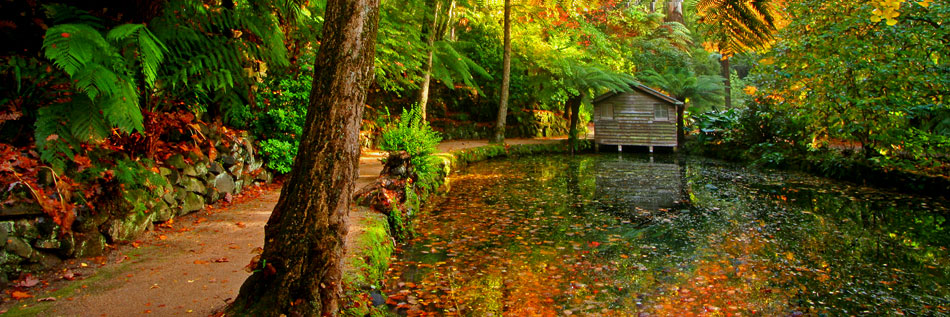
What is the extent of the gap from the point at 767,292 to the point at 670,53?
86.4 feet

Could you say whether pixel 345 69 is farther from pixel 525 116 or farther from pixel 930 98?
pixel 525 116

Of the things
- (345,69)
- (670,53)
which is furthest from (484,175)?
(670,53)

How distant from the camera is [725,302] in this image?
5.47m

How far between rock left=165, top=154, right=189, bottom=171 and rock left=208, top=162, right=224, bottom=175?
1.86 ft

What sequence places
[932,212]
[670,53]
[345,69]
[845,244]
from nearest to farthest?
1. [345,69]
2. [845,244]
3. [932,212]
4. [670,53]

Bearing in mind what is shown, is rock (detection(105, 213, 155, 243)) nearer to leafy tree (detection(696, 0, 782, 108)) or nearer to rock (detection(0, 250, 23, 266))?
rock (detection(0, 250, 23, 266))

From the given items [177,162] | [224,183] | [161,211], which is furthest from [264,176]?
[161,211]

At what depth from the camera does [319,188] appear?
12.4ft


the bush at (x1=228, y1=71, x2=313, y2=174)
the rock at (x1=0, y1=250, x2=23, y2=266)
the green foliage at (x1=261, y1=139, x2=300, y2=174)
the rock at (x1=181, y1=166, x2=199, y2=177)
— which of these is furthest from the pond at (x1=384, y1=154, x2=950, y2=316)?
the rock at (x1=0, y1=250, x2=23, y2=266)

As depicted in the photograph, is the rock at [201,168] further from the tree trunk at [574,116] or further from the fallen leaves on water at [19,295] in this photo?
the tree trunk at [574,116]

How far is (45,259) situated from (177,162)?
2287 mm

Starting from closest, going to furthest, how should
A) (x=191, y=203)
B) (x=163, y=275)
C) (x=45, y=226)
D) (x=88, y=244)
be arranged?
1. (x=45, y=226)
2. (x=163, y=275)
3. (x=88, y=244)
4. (x=191, y=203)

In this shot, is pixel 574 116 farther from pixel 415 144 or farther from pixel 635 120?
pixel 415 144

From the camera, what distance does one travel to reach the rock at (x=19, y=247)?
434 cm
